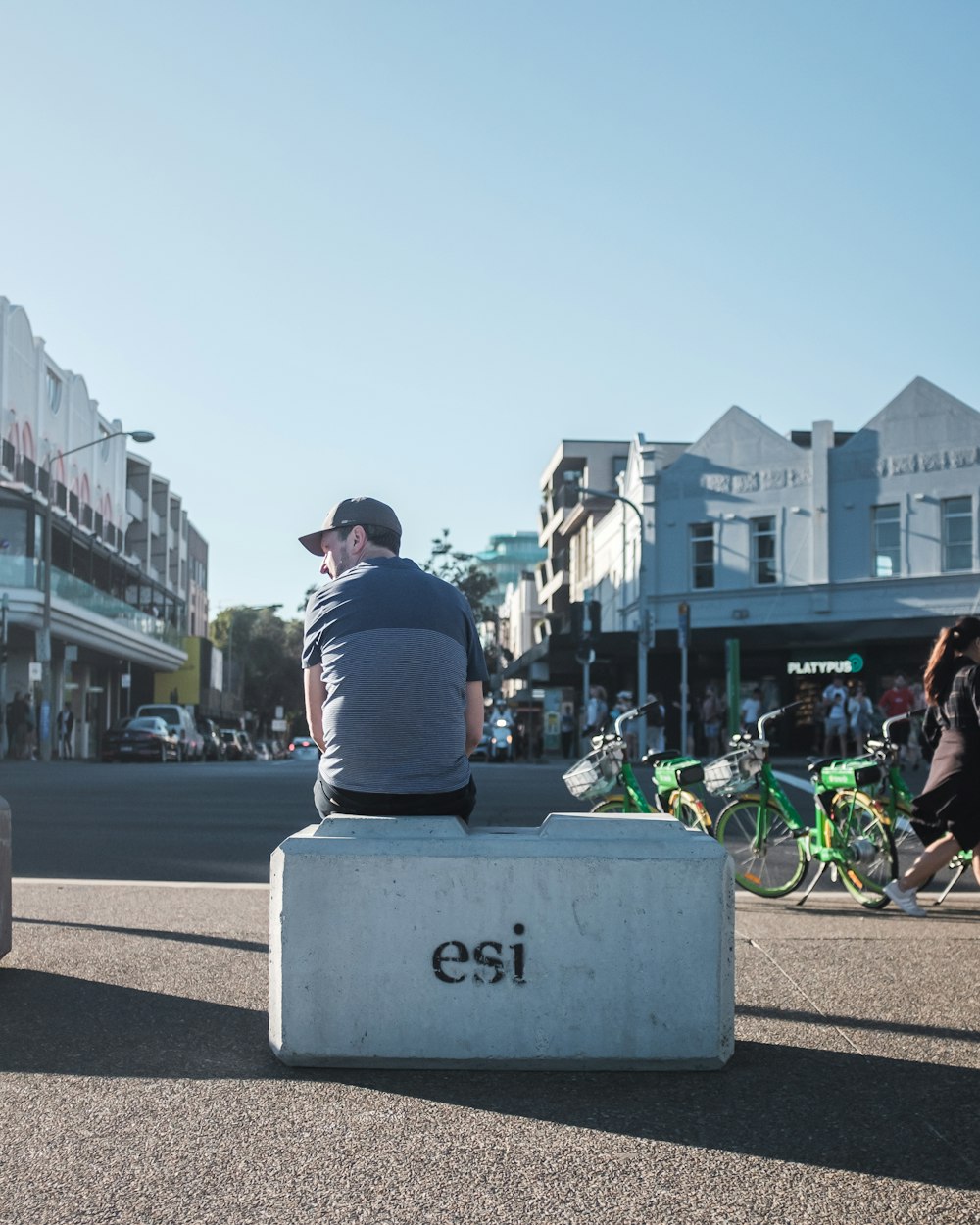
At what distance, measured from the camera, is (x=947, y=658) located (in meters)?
7.55

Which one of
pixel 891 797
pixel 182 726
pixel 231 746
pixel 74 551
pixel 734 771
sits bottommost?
pixel 231 746

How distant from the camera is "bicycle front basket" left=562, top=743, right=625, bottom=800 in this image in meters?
9.41

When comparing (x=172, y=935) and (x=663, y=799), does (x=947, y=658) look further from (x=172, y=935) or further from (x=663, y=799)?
(x=172, y=935)

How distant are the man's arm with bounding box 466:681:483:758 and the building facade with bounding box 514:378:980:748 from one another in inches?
1151

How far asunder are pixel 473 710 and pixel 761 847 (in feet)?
14.3

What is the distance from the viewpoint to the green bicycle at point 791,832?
8.38m

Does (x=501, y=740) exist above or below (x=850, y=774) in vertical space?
below

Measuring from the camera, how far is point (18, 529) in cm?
4538

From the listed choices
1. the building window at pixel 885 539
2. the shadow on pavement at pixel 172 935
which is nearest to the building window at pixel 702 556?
the building window at pixel 885 539

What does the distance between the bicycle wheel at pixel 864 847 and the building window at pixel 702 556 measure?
1361 inches

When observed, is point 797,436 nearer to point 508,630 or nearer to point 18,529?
point 18,529

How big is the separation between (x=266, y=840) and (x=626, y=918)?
324 inches

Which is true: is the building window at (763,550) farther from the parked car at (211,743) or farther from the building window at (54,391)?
the building window at (54,391)

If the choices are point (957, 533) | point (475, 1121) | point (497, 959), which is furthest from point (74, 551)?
point (475, 1121)
